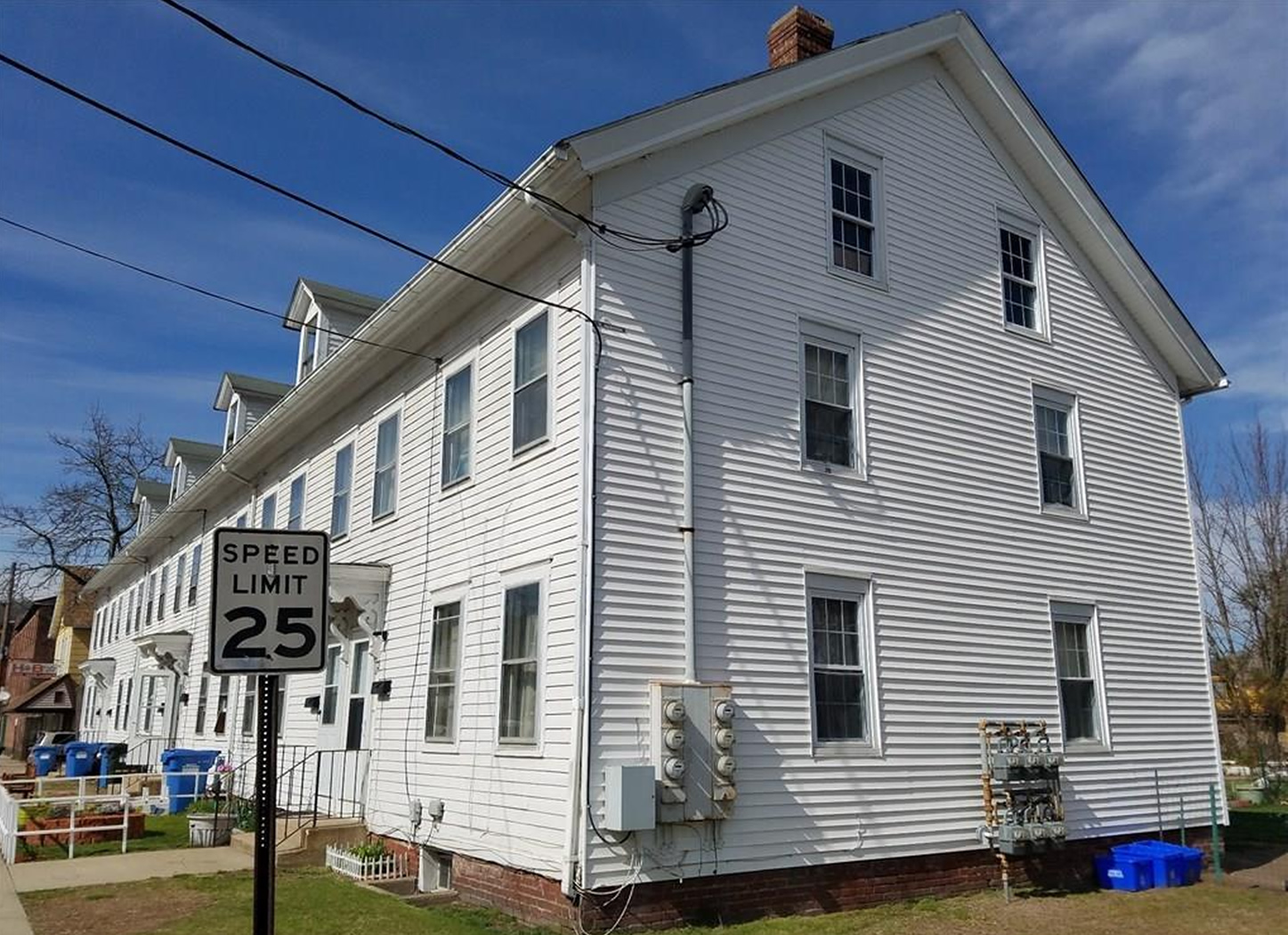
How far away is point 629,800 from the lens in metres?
9.38

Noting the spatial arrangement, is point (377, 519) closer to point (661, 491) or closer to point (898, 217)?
point (661, 491)

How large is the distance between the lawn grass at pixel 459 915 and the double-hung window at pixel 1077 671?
7.14ft

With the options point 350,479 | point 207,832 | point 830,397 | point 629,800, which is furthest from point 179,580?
point 629,800

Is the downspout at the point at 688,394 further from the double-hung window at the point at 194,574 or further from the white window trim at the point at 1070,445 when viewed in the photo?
the double-hung window at the point at 194,574

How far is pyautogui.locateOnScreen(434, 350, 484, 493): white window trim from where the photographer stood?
1280 cm

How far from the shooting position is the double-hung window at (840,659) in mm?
11461

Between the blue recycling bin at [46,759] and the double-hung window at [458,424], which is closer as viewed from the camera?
the double-hung window at [458,424]

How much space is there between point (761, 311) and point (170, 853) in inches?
404

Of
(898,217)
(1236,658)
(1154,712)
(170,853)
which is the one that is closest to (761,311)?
(898,217)

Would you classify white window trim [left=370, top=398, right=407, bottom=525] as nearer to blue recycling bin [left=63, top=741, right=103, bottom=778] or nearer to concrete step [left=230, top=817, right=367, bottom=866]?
concrete step [left=230, top=817, right=367, bottom=866]

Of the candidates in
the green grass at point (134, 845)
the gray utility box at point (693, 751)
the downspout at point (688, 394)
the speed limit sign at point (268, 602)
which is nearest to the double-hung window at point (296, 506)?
the green grass at point (134, 845)

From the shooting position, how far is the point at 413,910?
1044 cm

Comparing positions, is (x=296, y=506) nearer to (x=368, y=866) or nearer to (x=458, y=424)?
(x=458, y=424)

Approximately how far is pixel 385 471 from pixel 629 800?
7.67m
